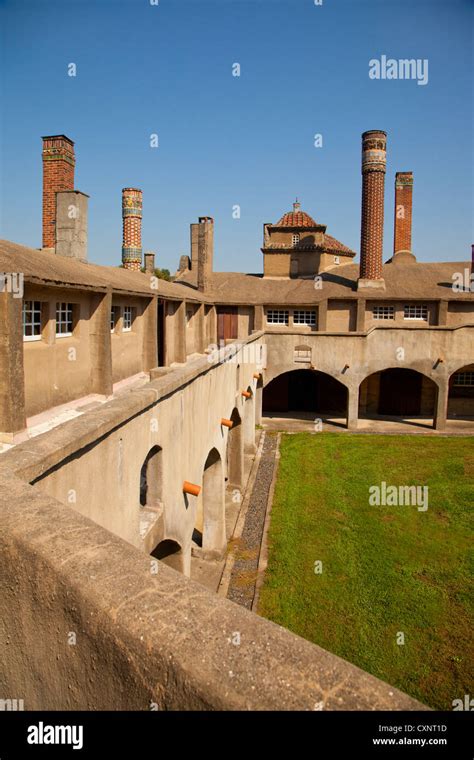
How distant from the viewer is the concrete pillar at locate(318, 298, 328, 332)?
28067mm

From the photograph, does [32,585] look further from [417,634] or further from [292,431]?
[292,431]

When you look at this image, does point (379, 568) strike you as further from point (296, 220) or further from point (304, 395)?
point (296, 220)

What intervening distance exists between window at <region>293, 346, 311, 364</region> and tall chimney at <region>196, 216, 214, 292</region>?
24.9 feet

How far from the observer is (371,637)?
10.0 m

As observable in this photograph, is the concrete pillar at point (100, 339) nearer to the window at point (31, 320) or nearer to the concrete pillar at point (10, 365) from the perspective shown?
the window at point (31, 320)

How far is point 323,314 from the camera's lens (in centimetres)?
2812

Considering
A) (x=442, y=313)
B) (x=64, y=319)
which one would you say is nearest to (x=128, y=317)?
(x=64, y=319)

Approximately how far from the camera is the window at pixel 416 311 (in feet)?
92.4

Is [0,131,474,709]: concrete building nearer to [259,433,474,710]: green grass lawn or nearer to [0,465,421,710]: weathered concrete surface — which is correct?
[0,465,421,710]: weathered concrete surface

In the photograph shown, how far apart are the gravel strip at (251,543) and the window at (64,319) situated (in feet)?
22.5

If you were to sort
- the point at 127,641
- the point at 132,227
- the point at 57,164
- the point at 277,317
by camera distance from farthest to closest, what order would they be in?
1. the point at 277,317
2. the point at 132,227
3. the point at 57,164
4. the point at 127,641

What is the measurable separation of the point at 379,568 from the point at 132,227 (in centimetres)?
1899

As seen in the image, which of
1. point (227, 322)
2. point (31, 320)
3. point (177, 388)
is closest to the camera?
point (177, 388)
